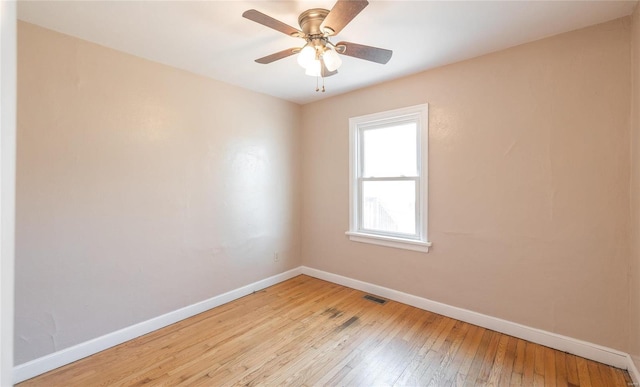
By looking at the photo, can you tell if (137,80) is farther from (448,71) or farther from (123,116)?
(448,71)

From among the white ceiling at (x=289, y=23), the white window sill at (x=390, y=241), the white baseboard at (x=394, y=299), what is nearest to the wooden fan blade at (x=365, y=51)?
the white ceiling at (x=289, y=23)

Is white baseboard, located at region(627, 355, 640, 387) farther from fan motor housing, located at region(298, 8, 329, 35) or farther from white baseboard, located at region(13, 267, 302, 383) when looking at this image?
white baseboard, located at region(13, 267, 302, 383)

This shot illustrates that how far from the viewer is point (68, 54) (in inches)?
80.9

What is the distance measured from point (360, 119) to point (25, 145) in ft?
9.77

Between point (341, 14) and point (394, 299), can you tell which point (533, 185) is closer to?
point (394, 299)

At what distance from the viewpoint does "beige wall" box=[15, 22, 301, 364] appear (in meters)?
1.93

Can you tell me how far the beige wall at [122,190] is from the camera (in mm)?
1934

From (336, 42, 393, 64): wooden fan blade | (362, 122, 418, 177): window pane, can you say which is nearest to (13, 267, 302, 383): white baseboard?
(362, 122, 418, 177): window pane

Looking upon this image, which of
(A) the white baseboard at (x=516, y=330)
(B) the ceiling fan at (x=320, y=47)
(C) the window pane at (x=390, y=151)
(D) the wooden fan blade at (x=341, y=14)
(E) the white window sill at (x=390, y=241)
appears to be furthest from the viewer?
(C) the window pane at (x=390, y=151)

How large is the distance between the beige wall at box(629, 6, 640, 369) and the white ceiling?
0.27 meters

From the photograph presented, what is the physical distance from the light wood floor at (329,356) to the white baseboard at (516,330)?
0.20 ft

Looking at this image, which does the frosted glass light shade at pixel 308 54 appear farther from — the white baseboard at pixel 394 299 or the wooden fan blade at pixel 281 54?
the white baseboard at pixel 394 299

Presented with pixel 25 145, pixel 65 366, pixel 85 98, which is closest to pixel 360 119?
pixel 85 98

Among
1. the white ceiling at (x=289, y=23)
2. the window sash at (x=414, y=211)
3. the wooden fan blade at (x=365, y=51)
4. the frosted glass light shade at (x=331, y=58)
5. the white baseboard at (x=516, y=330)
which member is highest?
the white ceiling at (x=289, y=23)
